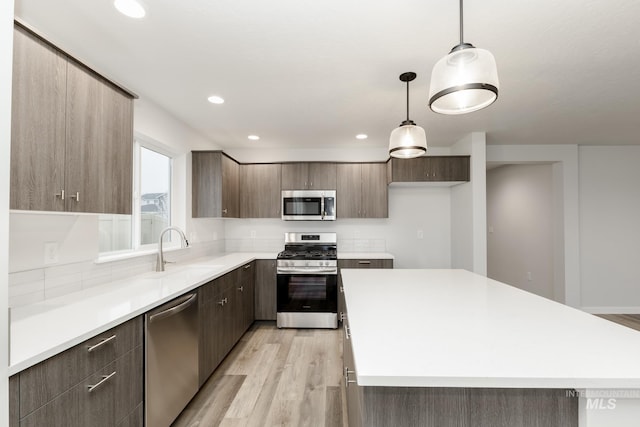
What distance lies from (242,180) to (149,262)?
5.99 feet

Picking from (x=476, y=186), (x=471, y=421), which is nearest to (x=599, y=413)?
(x=471, y=421)

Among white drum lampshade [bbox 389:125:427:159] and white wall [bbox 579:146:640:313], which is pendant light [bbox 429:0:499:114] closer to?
white drum lampshade [bbox 389:125:427:159]

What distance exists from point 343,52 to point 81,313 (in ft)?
6.84

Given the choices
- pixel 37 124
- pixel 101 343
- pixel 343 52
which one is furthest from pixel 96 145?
pixel 343 52

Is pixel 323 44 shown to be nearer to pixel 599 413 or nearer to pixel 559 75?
pixel 559 75

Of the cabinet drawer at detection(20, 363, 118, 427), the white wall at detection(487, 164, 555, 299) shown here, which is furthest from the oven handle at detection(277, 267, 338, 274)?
the white wall at detection(487, 164, 555, 299)

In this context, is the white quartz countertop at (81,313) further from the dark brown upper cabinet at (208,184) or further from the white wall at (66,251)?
the dark brown upper cabinet at (208,184)

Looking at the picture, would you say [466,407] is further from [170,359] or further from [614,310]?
[614,310]

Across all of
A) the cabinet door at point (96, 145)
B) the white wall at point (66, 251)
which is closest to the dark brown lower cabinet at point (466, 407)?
the cabinet door at point (96, 145)

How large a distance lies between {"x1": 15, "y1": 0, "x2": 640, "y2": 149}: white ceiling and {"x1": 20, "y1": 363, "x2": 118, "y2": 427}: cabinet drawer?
150 centimetres

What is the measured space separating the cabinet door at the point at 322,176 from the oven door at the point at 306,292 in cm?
124

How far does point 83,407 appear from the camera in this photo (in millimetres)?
1145

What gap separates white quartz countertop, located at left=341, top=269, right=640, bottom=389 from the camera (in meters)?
0.78

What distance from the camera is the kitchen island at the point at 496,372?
79 cm
